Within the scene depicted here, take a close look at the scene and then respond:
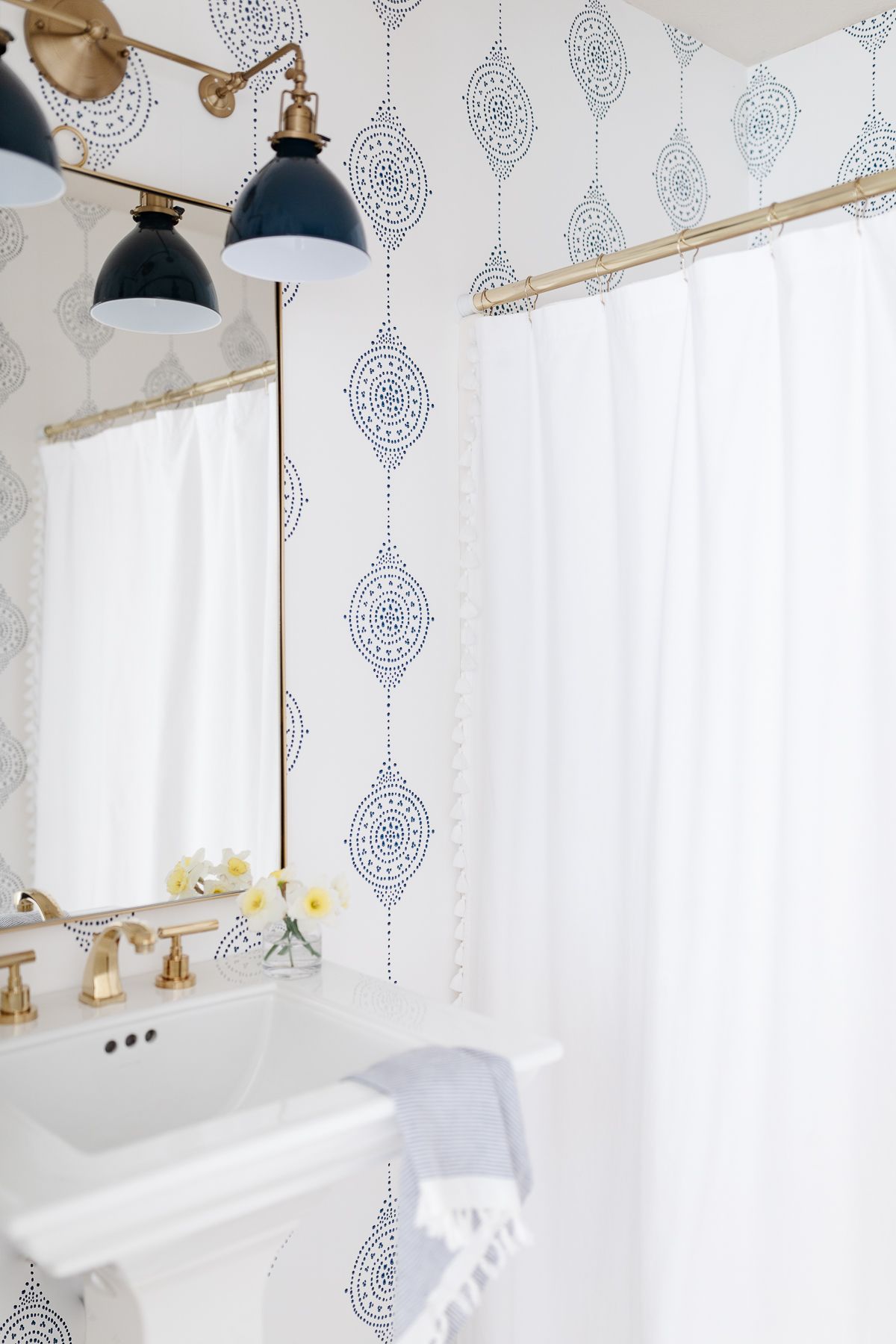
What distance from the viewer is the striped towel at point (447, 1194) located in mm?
1138

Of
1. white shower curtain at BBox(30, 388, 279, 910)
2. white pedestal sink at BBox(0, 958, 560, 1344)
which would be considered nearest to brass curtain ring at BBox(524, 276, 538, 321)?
white shower curtain at BBox(30, 388, 279, 910)

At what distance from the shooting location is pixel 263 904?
4.97 feet

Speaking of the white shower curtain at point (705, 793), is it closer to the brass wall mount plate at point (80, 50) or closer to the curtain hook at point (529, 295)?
the curtain hook at point (529, 295)

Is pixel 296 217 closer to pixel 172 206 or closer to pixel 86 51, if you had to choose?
pixel 172 206

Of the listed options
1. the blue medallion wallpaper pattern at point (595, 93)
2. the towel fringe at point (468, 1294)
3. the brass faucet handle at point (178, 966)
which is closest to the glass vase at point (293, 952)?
the brass faucet handle at point (178, 966)

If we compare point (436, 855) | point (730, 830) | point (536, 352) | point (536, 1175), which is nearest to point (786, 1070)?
point (730, 830)

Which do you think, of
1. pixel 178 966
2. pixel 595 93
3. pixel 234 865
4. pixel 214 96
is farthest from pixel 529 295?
pixel 178 966

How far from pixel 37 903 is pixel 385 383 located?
99cm

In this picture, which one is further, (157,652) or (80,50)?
(157,652)

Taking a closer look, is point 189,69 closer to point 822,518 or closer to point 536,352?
point 536,352

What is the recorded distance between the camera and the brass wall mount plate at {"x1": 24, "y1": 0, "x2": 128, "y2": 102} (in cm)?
146

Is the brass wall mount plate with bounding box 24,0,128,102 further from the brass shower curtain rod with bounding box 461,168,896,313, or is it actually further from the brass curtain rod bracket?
the brass shower curtain rod with bounding box 461,168,896,313

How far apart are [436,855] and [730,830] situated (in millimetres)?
583

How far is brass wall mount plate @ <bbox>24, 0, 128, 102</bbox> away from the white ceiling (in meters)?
1.26
